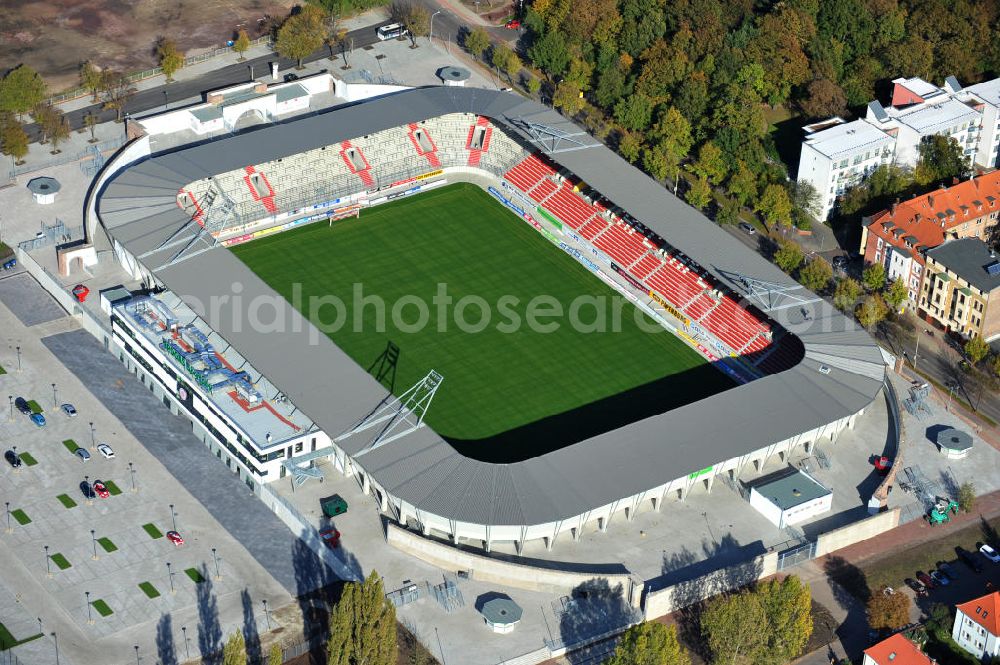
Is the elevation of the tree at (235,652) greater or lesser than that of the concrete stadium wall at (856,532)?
greater

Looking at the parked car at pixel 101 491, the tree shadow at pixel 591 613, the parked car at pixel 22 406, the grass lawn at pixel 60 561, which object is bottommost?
the tree shadow at pixel 591 613

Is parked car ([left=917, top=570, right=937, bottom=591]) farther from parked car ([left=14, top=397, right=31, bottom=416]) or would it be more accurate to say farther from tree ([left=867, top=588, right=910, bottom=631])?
parked car ([left=14, top=397, right=31, bottom=416])

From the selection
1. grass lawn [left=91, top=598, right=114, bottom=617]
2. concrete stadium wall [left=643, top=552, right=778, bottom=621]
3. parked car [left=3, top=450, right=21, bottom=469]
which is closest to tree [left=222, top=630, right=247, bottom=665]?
grass lawn [left=91, top=598, right=114, bottom=617]

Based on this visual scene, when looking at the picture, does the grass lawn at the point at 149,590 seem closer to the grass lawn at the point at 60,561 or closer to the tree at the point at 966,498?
the grass lawn at the point at 60,561

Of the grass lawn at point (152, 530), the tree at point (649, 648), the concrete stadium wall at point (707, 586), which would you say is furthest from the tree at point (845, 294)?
the grass lawn at point (152, 530)

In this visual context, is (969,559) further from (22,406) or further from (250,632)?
(22,406)

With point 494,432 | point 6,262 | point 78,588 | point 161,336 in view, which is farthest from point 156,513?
point 6,262
